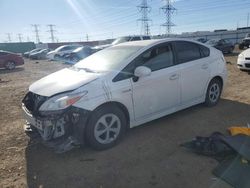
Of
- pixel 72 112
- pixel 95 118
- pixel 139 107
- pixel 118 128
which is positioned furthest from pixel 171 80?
pixel 72 112

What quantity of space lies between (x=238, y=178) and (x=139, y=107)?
1.82 m

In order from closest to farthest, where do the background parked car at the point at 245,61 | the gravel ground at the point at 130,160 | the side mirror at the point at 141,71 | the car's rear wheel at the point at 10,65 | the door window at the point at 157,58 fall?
the gravel ground at the point at 130,160 → the side mirror at the point at 141,71 → the door window at the point at 157,58 → the background parked car at the point at 245,61 → the car's rear wheel at the point at 10,65

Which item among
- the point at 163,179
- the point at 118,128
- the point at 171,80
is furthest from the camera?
the point at 171,80

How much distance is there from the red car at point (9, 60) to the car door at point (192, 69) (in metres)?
16.4

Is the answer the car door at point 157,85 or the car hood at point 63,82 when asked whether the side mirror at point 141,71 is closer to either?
the car door at point 157,85

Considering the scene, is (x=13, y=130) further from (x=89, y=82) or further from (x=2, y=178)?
(x=89, y=82)

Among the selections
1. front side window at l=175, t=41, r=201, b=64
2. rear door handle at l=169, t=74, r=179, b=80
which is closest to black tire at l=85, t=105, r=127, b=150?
rear door handle at l=169, t=74, r=179, b=80

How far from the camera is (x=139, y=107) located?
13.5ft

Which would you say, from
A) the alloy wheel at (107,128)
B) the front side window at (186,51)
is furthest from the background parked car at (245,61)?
the alloy wheel at (107,128)

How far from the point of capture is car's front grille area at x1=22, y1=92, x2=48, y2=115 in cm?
363

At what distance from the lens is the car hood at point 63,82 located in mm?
3630

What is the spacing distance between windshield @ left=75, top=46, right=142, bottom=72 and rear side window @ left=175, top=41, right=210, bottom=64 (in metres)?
0.91

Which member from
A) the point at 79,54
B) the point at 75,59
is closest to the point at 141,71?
the point at 75,59

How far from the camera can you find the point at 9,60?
60.0ft
